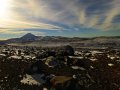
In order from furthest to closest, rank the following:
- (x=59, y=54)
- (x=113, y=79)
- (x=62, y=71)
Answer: (x=59, y=54) → (x=62, y=71) → (x=113, y=79)

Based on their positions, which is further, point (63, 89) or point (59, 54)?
point (59, 54)

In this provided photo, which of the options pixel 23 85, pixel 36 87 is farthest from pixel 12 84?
pixel 36 87

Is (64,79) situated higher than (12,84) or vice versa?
(64,79)

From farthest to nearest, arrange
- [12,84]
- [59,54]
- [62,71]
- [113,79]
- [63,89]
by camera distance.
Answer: [59,54], [62,71], [113,79], [12,84], [63,89]

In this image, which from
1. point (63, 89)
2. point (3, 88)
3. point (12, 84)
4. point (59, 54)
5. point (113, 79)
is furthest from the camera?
point (59, 54)

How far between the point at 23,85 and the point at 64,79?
5.33 meters

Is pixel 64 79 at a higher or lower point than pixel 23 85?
higher

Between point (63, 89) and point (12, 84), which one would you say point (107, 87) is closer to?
point (63, 89)

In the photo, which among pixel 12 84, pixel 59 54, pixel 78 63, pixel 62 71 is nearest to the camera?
pixel 12 84

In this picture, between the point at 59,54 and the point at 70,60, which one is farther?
the point at 59,54

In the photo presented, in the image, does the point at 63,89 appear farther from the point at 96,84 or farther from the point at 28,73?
the point at 28,73

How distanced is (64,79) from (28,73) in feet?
33.9

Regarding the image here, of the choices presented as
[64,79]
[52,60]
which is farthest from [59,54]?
[64,79]

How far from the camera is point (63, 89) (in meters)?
21.0
